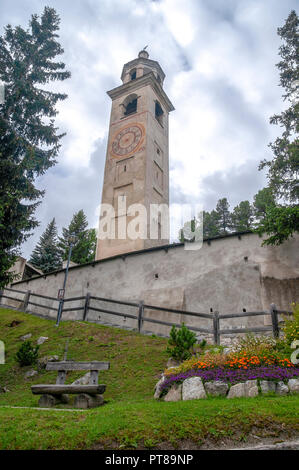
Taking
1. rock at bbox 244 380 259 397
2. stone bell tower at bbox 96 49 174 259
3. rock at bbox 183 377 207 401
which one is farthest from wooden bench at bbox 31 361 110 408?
stone bell tower at bbox 96 49 174 259

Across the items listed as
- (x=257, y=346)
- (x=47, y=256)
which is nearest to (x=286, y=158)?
(x=257, y=346)

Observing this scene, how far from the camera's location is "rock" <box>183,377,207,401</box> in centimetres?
686

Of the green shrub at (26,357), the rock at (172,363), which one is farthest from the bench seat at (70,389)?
the green shrub at (26,357)

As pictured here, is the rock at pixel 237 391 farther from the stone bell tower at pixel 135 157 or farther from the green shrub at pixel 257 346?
the stone bell tower at pixel 135 157

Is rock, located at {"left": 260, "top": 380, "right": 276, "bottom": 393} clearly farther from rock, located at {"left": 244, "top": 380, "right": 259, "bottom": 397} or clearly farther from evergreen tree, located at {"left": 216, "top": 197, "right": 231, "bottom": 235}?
evergreen tree, located at {"left": 216, "top": 197, "right": 231, "bottom": 235}

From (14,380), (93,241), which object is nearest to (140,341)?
(14,380)

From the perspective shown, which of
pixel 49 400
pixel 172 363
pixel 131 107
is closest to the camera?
pixel 49 400

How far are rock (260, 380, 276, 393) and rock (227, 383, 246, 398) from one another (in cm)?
39

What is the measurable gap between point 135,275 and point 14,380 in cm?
1010

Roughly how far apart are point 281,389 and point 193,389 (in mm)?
1795

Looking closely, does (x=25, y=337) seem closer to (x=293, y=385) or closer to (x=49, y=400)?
(x=49, y=400)

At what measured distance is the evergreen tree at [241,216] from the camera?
1431 inches

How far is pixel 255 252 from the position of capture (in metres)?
15.6

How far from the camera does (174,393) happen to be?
7.11m
